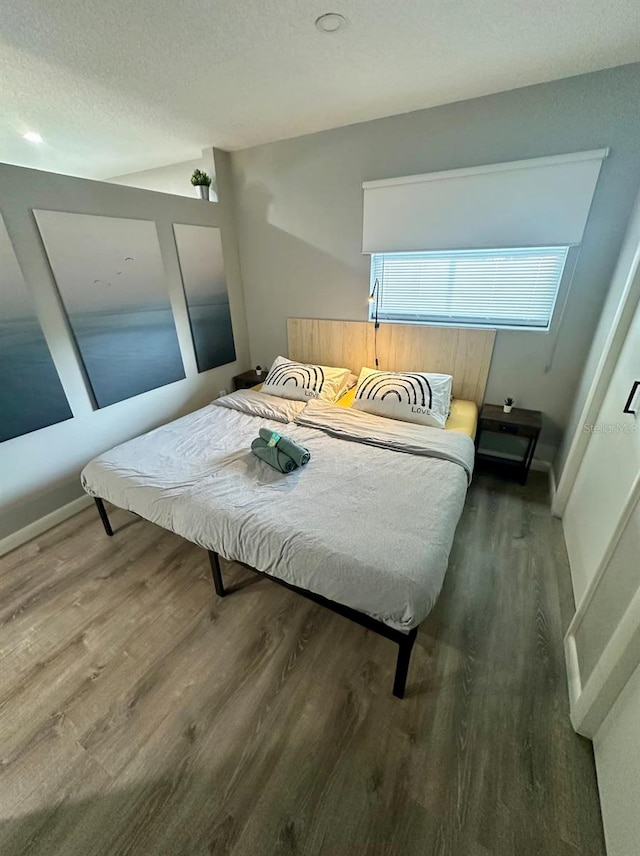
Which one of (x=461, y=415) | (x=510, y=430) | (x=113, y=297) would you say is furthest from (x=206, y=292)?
(x=510, y=430)

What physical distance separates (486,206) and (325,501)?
2.23 meters

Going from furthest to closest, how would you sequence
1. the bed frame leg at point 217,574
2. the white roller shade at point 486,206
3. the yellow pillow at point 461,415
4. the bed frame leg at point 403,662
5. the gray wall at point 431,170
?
the yellow pillow at point 461,415 < the white roller shade at point 486,206 < the gray wall at point 431,170 < the bed frame leg at point 217,574 < the bed frame leg at point 403,662

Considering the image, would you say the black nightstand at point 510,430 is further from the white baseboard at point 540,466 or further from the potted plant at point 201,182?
the potted plant at point 201,182

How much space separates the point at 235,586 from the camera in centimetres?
177

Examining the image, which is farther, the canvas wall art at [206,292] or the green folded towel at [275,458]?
the canvas wall art at [206,292]

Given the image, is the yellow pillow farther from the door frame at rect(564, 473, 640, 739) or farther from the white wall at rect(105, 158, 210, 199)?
the white wall at rect(105, 158, 210, 199)

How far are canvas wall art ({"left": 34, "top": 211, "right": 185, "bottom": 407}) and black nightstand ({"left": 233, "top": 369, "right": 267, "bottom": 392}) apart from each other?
79 centimetres

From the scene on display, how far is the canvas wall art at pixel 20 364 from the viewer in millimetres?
1826

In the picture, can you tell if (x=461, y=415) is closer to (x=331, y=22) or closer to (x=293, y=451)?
(x=293, y=451)

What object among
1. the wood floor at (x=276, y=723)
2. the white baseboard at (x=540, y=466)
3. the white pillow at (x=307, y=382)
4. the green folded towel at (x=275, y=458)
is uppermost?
the white pillow at (x=307, y=382)

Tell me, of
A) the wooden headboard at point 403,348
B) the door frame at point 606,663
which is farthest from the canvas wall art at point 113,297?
the door frame at point 606,663

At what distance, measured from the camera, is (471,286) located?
2.52 metres

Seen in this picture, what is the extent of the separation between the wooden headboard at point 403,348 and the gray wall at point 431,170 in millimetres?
96

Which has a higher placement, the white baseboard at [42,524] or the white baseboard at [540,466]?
the white baseboard at [540,466]
